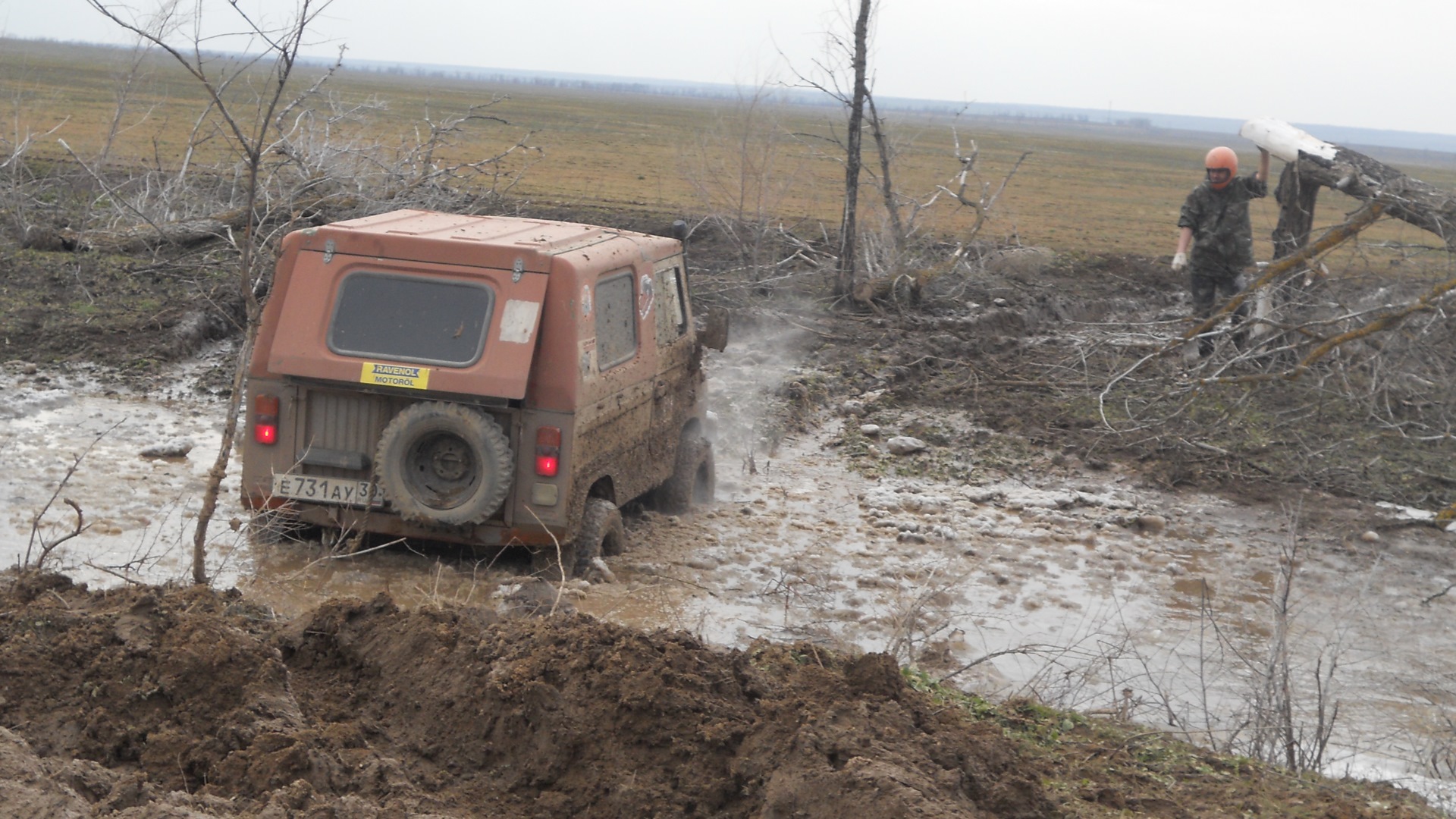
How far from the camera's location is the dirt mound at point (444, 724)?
380 centimetres

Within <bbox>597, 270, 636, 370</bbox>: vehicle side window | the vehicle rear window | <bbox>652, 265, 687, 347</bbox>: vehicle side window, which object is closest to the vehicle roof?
the vehicle rear window

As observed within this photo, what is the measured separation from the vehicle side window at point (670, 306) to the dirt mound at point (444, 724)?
347 cm

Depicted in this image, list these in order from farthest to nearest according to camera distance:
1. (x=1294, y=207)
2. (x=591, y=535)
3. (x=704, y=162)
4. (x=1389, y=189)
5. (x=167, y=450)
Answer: (x=704, y=162) < (x=1294, y=207) < (x=1389, y=189) < (x=167, y=450) < (x=591, y=535)

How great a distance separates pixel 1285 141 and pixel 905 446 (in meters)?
4.34


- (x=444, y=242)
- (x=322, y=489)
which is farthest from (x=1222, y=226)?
(x=322, y=489)

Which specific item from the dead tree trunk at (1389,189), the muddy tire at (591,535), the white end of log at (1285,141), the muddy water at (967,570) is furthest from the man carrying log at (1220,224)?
the muddy tire at (591,535)

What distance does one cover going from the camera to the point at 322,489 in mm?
6898

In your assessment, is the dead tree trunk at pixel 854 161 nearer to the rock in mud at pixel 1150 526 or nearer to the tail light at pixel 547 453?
the rock in mud at pixel 1150 526

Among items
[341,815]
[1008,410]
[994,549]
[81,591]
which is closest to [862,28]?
[1008,410]

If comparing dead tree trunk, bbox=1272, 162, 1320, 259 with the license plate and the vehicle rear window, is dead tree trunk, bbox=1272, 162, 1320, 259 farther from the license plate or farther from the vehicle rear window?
the license plate

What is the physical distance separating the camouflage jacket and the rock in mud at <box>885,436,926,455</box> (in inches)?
142

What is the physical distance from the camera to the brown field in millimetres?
17391

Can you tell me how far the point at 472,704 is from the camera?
4445mm

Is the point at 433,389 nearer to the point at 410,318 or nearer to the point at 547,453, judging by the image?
the point at 410,318
